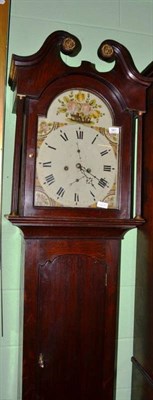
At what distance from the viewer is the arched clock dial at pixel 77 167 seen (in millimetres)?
1143

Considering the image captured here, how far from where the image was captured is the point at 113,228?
1.19 meters

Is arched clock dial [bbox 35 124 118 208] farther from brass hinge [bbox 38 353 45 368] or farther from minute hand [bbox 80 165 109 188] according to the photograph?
brass hinge [bbox 38 353 45 368]

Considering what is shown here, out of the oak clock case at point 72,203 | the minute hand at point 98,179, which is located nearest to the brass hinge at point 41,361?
the oak clock case at point 72,203

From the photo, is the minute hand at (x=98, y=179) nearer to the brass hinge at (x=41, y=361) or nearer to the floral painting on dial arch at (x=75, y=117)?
the floral painting on dial arch at (x=75, y=117)

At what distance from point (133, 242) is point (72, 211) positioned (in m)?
A: 0.38

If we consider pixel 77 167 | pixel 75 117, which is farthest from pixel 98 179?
pixel 75 117

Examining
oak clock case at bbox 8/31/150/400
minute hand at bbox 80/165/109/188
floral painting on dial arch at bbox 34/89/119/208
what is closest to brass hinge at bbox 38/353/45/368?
oak clock case at bbox 8/31/150/400

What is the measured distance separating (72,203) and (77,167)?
12 cm

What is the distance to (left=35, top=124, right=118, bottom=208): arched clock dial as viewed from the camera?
3.75 feet

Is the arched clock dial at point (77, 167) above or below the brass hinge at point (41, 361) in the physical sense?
above

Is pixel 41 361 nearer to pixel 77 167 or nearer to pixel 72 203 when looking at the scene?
pixel 72 203

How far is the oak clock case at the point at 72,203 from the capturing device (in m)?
1.13

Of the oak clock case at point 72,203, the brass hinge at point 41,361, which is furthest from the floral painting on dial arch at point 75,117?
the brass hinge at point 41,361

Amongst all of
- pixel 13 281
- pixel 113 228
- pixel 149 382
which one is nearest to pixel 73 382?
pixel 149 382
